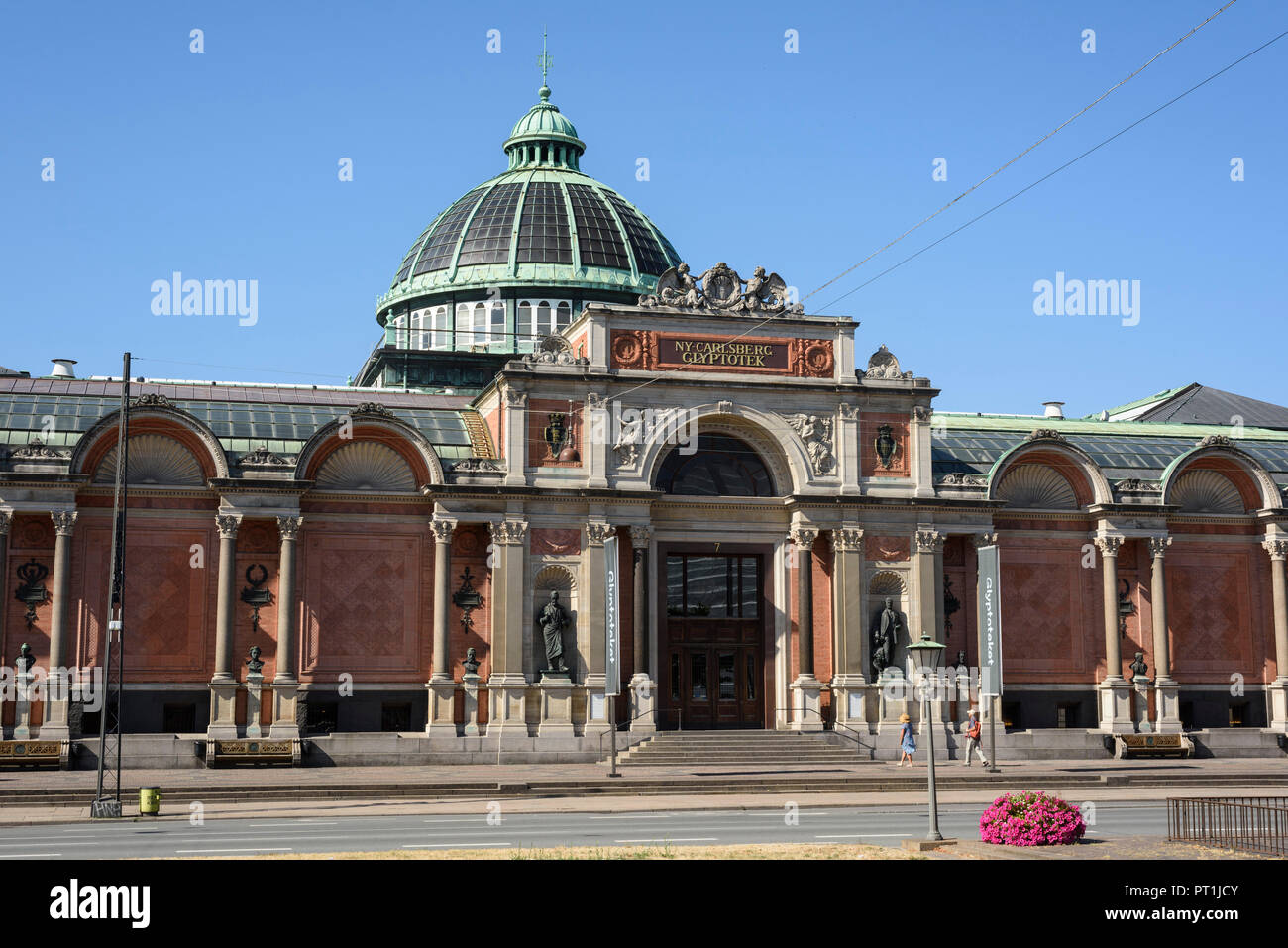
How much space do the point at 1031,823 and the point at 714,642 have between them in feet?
107

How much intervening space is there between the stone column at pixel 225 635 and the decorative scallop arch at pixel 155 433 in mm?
2059

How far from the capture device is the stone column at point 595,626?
52.3m

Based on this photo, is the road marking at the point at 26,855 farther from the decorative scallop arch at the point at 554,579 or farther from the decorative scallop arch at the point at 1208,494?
the decorative scallop arch at the point at 1208,494

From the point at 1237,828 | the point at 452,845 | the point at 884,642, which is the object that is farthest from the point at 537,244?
the point at 1237,828

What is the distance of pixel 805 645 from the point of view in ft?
179

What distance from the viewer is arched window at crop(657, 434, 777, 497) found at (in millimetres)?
55750

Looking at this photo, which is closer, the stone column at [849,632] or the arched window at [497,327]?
the stone column at [849,632]

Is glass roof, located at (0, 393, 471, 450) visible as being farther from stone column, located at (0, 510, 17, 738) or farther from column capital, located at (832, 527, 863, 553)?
column capital, located at (832, 527, 863, 553)

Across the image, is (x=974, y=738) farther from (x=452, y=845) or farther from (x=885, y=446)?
(x=452, y=845)

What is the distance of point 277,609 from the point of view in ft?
170

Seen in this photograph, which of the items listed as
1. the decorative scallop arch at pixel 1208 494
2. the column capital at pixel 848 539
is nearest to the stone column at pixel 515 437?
the column capital at pixel 848 539

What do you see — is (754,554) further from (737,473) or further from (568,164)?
(568,164)
